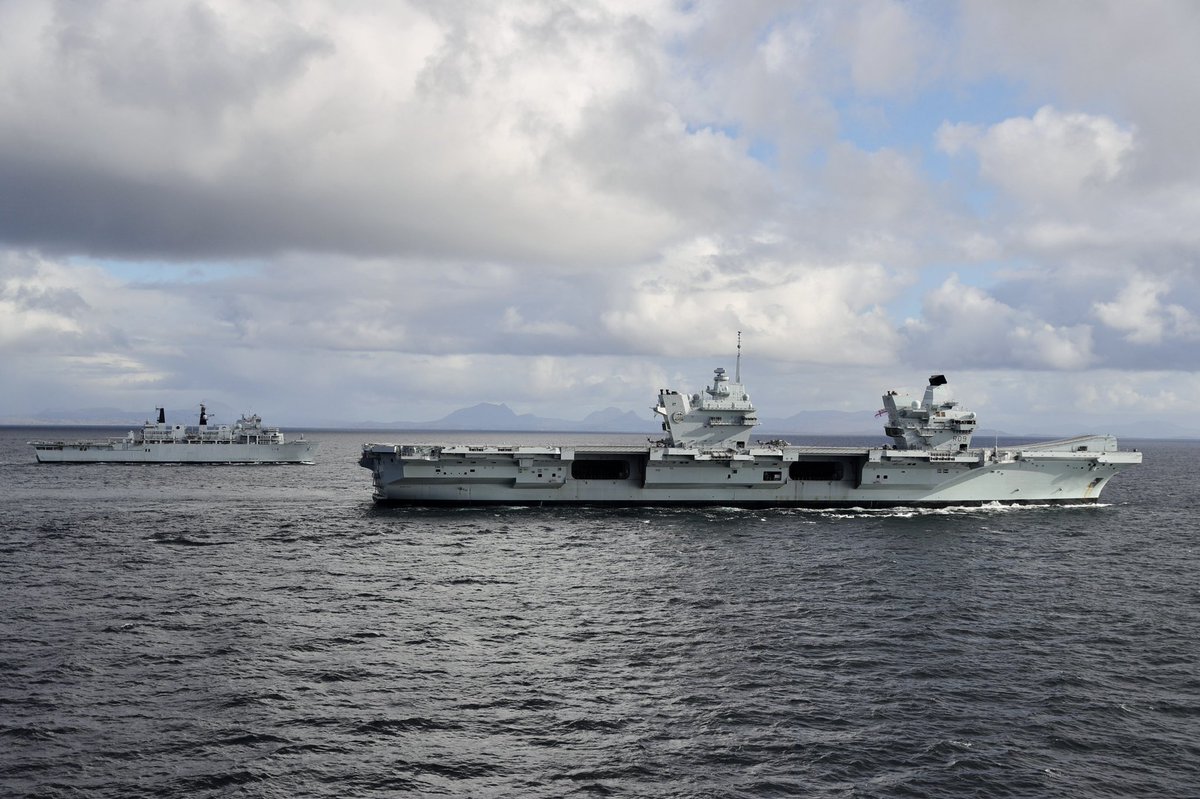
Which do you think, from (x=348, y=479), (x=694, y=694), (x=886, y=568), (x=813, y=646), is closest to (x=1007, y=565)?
(x=886, y=568)

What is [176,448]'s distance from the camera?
298 ft

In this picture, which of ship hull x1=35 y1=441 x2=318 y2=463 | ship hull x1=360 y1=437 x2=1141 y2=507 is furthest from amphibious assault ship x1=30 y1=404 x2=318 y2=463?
ship hull x1=360 y1=437 x2=1141 y2=507

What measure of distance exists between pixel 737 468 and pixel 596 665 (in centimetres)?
2766

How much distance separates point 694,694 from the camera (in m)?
17.9

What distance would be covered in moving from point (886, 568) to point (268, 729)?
77.5 feet

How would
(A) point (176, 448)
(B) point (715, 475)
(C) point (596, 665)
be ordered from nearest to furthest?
(C) point (596, 665)
(B) point (715, 475)
(A) point (176, 448)

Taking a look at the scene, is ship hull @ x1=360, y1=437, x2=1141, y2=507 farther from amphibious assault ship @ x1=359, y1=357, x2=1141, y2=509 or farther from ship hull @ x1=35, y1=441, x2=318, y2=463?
ship hull @ x1=35, y1=441, x2=318, y2=463

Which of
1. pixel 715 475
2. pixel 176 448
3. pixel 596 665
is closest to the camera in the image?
pixel 596 665

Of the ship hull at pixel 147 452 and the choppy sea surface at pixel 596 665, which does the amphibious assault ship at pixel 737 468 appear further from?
the ship hull at pixel 147 452

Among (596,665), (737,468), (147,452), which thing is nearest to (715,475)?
(737,468)

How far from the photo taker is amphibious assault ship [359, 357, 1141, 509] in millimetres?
45438

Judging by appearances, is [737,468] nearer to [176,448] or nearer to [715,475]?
[715,475]

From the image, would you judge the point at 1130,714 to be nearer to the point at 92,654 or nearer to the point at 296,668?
the point at 296,668

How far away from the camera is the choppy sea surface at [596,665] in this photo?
1440 centimetres
